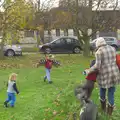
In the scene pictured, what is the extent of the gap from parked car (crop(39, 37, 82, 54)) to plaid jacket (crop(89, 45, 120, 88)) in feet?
88.6

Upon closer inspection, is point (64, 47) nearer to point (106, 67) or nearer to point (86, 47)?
point (86, 47)

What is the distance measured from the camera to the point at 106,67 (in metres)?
7.91

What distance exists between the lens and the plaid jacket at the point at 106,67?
25.8 ft

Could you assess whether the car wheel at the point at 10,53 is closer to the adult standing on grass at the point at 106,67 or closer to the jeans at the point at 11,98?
the jeans at the point at 11,98

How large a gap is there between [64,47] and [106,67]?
27.7 m

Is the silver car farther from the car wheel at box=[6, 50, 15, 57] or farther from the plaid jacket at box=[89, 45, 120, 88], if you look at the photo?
the plaid jacket at box=[89, 45, 120, 88]

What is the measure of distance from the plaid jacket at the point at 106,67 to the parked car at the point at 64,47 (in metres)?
27.0

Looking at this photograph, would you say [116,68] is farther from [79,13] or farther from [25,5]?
A: [79,13]

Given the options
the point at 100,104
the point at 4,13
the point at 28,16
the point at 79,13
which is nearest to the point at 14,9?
the point at 4,13

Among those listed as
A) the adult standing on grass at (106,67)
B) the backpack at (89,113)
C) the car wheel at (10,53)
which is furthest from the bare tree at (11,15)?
the backpack at (89,113)

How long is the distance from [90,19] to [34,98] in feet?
62.7

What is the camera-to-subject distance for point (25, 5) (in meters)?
26.1

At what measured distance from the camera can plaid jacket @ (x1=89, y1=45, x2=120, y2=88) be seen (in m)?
7.88

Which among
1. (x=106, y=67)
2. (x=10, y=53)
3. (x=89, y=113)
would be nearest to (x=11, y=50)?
(x=10, y=53)
